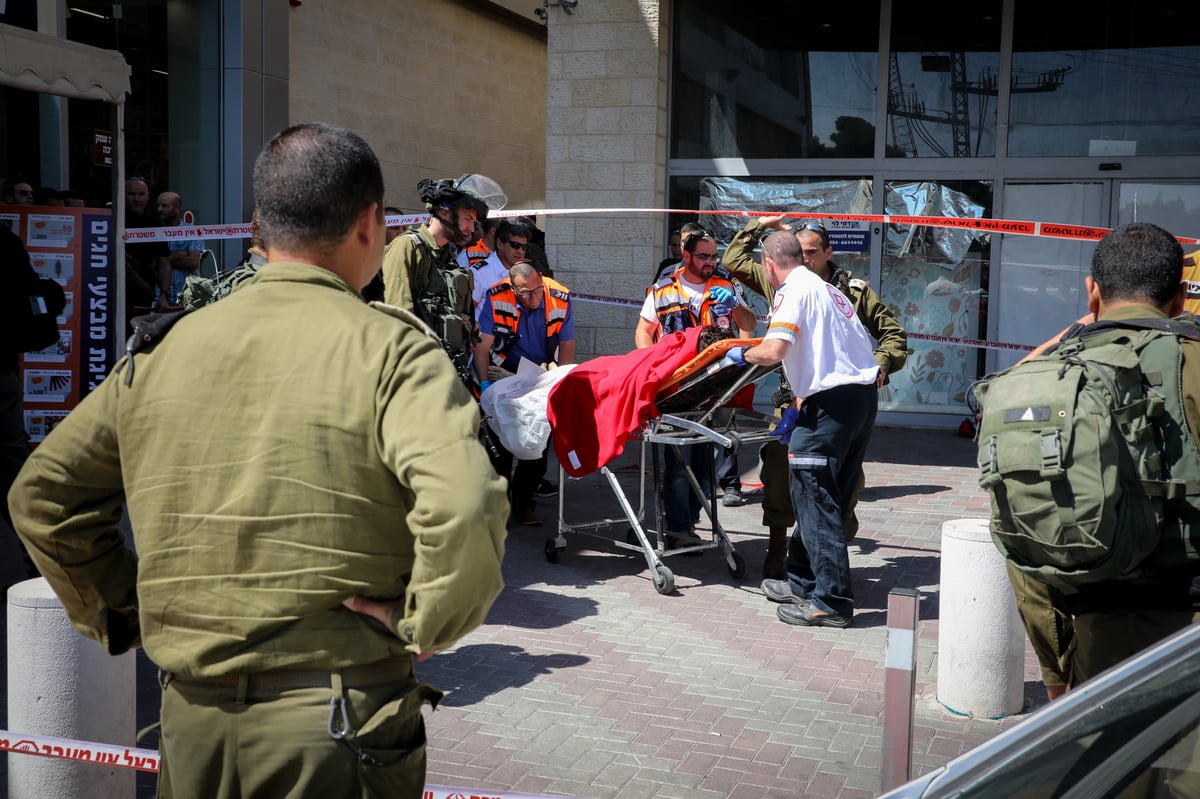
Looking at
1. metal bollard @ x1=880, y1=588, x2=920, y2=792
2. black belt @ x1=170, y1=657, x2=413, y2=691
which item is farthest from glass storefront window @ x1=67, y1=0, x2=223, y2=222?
black belt @ x1=170, y1=657, x2=413, y2=691

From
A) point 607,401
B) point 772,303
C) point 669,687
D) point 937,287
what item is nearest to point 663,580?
point 607,401

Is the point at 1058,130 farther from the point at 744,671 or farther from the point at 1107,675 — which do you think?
the point at 1107,675

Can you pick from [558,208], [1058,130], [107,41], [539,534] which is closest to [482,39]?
[558,208]

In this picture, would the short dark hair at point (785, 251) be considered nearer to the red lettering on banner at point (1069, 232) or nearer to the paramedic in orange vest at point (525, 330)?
the paramedic in orange vest at point (525, 330)

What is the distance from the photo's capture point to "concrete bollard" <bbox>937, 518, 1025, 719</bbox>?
4.95 metres

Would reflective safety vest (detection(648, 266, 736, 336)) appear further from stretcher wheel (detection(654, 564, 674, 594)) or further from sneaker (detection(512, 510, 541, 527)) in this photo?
stretcher wheel (detection(654, 564, 674, 594))

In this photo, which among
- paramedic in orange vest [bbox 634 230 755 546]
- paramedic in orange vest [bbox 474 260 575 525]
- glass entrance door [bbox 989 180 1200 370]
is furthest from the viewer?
glass entrance door [bbox 989 180 1200 370]

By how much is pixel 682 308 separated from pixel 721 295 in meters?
0.28

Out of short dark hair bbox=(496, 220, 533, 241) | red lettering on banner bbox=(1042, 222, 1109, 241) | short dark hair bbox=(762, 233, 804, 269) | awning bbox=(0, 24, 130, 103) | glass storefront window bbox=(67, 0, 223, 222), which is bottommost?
short dark hair bbox=(762, 233, 804, 269)

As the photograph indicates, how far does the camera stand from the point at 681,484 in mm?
7426

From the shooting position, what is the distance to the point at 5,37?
618 cm

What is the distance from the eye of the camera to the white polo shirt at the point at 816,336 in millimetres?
5758

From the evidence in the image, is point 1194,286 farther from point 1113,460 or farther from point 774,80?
point 774,80

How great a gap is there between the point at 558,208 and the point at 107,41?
4752 mm
